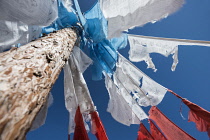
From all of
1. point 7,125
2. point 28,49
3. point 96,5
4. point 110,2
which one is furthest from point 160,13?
point 7,125

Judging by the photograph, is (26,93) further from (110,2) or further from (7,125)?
(110,2)

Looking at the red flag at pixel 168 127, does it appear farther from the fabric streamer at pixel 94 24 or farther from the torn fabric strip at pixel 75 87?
the fabric streamer at pixel 94 24

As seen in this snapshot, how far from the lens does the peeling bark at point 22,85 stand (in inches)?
19.8

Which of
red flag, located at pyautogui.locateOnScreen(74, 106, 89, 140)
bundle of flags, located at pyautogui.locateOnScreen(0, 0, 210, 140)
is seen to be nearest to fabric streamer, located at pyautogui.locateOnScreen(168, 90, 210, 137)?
bundle of flags, located at pyautogui.locateOnScreen(0, 0, 210, 140)

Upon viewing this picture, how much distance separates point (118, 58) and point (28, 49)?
2210 mm

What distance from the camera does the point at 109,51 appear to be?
119 inches

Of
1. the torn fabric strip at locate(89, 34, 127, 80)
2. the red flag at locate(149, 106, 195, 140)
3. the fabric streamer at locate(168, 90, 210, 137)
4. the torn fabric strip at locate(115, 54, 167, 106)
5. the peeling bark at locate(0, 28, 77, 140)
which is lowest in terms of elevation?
the red flag at locate(149, 106, 195, 140)

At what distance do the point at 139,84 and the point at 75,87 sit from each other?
53.3 inches

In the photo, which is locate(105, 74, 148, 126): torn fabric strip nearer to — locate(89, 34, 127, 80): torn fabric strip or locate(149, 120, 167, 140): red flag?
locate(149, 120, 167, 140): red flag

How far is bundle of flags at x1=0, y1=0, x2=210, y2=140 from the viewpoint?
149cm

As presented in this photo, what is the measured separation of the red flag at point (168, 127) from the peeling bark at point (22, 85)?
2.21m

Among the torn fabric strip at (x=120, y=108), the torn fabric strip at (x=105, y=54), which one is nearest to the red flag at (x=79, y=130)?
the torn fabric strip at (x=120, y=108)

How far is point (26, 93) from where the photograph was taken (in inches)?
24.6

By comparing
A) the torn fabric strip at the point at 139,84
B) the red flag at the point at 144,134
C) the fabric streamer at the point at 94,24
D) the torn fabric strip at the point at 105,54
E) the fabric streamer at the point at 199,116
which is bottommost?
the red flag at the point at 144,134
